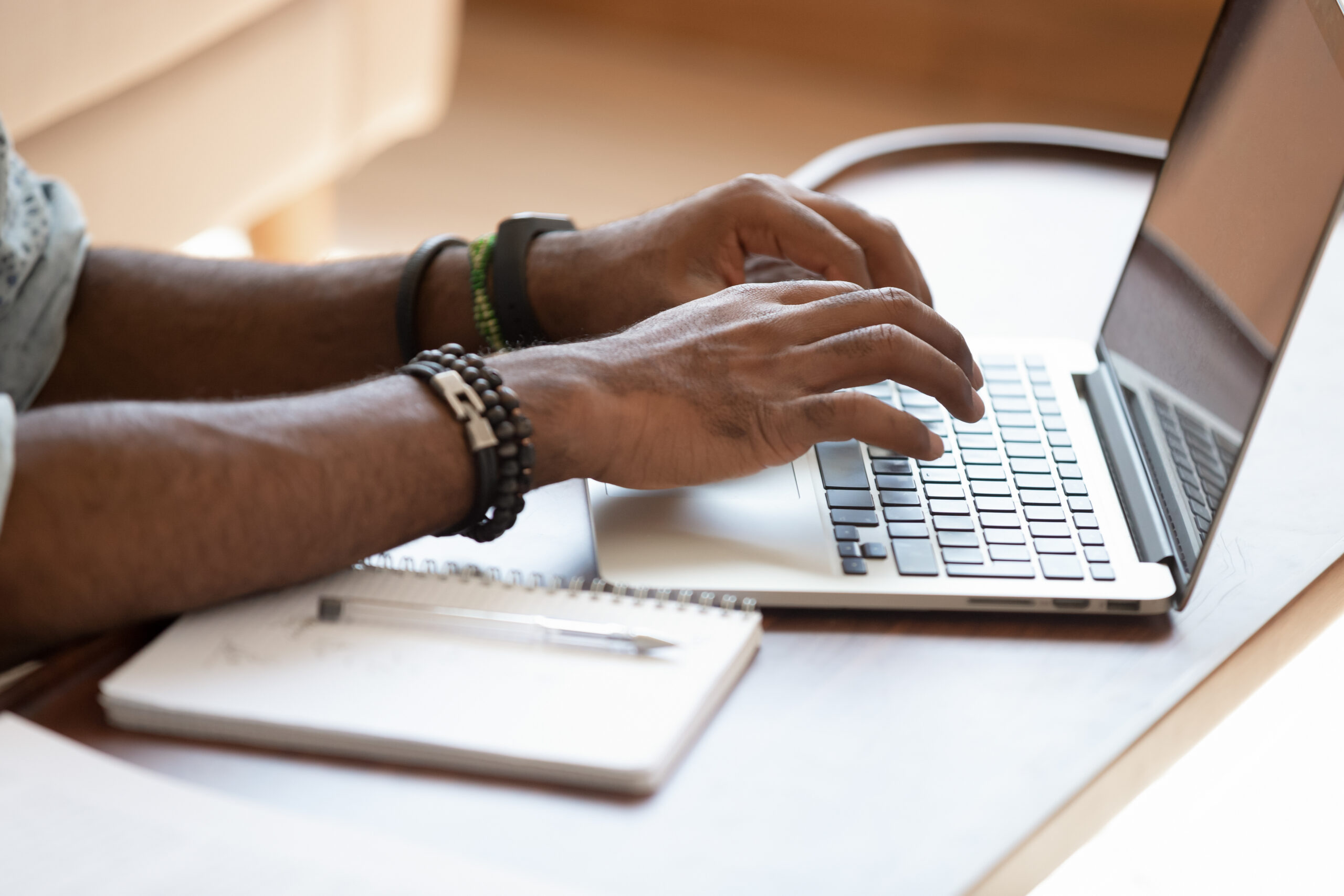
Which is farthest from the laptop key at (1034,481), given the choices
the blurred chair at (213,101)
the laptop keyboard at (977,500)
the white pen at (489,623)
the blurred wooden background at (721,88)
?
the blurred wooden background at (721,88)

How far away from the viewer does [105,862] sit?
0.37m

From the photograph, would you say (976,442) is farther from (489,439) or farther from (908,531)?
(489,439)

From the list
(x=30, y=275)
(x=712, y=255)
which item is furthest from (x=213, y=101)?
(x=712, y=255)

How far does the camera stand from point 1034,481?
0.61m

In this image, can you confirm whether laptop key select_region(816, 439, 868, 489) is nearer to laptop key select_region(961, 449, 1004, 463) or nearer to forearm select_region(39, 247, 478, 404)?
laptop key select_region(961, 449, 1004, 463)

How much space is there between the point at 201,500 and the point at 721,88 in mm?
2409

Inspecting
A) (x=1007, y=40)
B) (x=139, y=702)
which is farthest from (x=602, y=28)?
(x=139, y=702)

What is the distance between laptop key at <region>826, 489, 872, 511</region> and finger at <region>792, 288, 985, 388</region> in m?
0.08

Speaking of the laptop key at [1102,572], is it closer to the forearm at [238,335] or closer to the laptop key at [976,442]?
the laptop key at [976,442]

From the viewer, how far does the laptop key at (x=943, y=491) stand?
594mm

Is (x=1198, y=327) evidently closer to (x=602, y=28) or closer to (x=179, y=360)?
(x=179, y=360)

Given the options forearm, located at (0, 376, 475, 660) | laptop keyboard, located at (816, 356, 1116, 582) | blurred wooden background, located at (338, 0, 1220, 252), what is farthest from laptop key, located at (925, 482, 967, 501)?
blurred wooden background, located at (338, 0, 1220, 252)

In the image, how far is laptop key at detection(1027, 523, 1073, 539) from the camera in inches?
22.2

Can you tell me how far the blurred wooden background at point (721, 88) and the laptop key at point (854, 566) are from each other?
1.72 metres
